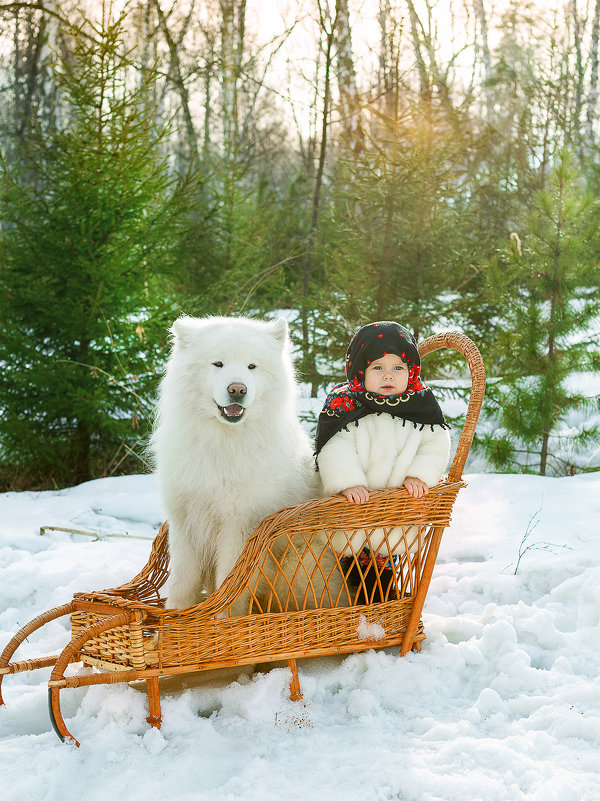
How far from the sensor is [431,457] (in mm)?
2740

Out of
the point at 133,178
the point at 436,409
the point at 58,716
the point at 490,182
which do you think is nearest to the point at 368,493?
the point at 436,409

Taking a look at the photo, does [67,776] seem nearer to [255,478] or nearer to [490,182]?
[255,478]

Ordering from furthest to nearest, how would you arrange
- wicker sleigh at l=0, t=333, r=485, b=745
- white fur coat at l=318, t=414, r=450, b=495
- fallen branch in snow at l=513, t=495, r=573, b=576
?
fallen branch in snow at l=513, t=495, r=573, b=576, white fur coat at l=318, t=414, r=450, b=495, wicker sleigh at l=0, t=333, r=485, b=745

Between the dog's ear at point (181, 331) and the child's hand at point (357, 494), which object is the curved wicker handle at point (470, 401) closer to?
the child's hand at point (357, 494)

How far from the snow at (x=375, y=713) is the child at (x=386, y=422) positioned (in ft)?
1.52

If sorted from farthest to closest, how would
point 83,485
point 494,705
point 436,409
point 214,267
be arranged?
point 214,267 < point 83,485 < point 436,409 < point 494,705

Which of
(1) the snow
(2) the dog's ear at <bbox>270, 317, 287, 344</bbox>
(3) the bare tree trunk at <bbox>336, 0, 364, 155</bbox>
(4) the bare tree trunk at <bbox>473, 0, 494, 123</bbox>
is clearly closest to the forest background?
(3) the bare tree trunk at <bbox>336, 0, 364, 155</bbox>

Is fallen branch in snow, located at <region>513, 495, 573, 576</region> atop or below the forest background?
below

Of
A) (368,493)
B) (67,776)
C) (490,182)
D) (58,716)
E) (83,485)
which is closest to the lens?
(67,776)

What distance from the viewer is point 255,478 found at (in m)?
2.62

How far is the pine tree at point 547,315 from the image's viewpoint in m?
5.28

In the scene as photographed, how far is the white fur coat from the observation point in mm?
2727

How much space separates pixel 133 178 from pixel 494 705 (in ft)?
16.3

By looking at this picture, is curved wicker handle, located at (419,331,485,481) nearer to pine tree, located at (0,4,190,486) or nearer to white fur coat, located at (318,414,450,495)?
white fur coat, located at (318,414,450,495)
